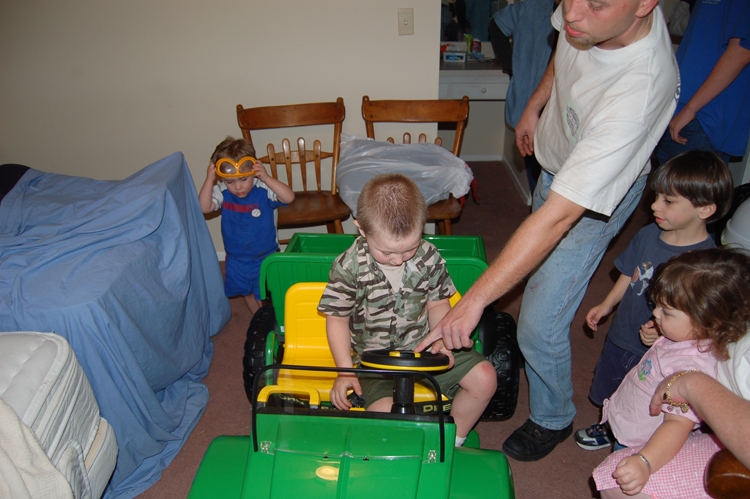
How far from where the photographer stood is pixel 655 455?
125cm

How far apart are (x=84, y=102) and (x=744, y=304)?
335cm

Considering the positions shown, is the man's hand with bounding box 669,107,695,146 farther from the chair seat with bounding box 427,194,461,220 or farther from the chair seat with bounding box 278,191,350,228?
the chair seat with bounding box 278,191,350,228

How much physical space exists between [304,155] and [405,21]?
0.97 meters

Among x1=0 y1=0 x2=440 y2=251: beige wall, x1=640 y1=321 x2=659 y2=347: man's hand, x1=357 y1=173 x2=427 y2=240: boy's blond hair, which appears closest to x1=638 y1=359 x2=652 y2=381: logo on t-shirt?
x1=640 y1=321 x2=659 y2=347: man's hand

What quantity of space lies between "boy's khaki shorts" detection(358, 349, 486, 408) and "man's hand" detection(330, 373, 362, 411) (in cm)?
7

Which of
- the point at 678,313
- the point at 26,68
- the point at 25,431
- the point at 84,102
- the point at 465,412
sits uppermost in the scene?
the point at 26,68

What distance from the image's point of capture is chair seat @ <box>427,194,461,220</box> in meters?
2.73

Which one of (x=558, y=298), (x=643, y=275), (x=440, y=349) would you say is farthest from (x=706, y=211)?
(x=440, y=349)

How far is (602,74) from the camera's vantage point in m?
1.32

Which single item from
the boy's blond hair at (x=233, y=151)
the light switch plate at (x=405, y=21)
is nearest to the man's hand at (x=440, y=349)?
the boy's blond hair at (x=233, y=151)

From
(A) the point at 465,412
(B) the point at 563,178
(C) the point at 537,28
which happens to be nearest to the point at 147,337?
(A) the point at 465,412

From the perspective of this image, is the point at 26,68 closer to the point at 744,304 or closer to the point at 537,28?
the point at 537,28

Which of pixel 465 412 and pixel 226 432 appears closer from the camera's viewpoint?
pixel 465 412

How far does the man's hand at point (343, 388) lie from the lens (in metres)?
1.49
